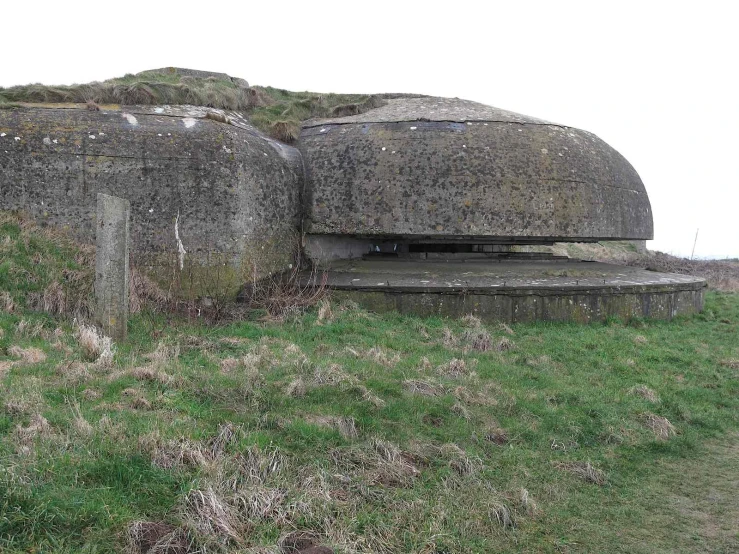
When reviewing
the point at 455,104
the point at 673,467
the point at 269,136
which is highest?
the point at 455,104

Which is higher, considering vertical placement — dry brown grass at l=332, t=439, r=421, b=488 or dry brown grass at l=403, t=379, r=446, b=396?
dry brown grass at l=332, t=439, r=421, b=488

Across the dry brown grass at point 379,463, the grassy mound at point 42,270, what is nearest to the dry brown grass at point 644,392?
the dry brown grass at point 379,463

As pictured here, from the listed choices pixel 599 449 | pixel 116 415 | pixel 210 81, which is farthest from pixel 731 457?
pixel 210 81

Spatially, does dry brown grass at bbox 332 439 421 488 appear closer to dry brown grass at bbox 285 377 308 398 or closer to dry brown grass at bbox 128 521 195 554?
dry brown grass at bbox 285 377 308 398

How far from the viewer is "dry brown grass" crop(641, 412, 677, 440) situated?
530 cm

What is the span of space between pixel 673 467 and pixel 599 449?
1.77ft

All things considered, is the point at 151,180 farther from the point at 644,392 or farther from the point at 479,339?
the point at 644,392

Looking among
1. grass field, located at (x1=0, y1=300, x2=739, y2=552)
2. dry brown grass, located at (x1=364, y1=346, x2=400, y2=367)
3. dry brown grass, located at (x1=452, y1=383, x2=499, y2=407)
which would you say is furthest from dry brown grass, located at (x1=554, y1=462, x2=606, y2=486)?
dry brown grass, located at (x1=364, y1=346, x2=400, y2=367)

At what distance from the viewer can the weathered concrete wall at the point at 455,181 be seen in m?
9.74

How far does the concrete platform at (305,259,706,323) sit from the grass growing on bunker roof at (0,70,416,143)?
3047 millimetres

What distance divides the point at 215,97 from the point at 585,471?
8.59 m

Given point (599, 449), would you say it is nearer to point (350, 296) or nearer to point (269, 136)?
point (350, 296)

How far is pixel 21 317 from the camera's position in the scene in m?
6.85

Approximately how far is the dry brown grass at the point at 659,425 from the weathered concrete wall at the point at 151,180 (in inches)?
222
